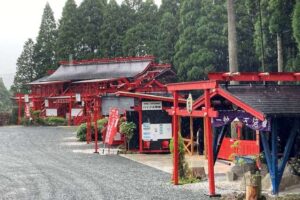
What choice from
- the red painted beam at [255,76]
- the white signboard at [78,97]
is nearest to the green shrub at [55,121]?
the white signboard at [78,97]

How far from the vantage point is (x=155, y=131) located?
2509 centimetres

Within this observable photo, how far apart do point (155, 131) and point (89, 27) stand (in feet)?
116

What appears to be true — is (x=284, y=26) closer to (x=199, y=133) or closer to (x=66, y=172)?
(x=199, y=133)

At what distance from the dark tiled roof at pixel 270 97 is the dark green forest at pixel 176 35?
7243 mm

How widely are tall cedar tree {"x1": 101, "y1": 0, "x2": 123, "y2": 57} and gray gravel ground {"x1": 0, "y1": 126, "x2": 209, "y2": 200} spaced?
1199 inches

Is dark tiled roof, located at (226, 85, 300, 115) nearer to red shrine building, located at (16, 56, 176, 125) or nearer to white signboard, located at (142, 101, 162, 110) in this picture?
white signboard, located at (142, 101, 162, 110)

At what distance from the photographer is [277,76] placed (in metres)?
13.6

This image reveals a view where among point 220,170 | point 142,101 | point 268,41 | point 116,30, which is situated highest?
point 116,30

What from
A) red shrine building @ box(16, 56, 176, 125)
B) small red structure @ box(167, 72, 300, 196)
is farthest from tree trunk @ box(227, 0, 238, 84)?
red shrine building @ box(16, 56, 176, 125)

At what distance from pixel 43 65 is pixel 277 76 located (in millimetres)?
49256

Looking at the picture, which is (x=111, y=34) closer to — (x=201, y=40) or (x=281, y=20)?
(x=201, y=40)

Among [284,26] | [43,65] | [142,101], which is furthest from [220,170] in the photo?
[43,65]

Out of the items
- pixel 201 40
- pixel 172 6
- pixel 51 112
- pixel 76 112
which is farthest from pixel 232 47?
pixel 51 112

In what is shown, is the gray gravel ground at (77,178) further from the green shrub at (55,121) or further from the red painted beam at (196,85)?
the green shrub at (55,121)
